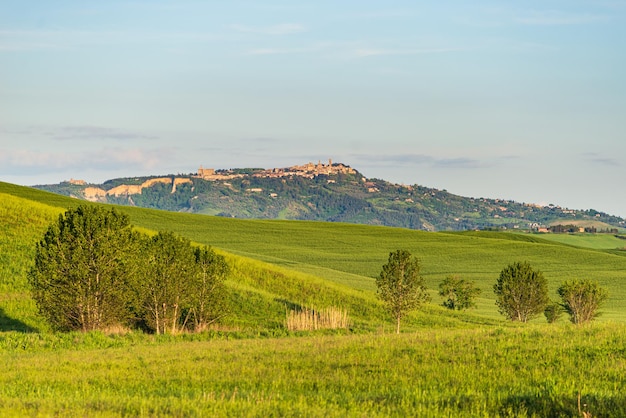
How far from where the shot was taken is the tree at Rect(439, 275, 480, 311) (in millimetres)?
91688

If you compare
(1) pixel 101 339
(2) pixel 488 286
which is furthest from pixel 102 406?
(2) pixel 488 286

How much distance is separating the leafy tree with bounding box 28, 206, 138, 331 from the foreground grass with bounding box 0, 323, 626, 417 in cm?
709

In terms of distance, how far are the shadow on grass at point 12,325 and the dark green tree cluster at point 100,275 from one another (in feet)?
15.4

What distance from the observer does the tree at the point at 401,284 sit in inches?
2264

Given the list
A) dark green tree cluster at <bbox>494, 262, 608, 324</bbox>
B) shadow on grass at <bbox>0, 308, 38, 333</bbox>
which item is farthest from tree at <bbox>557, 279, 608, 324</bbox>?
shadow on grass at <bbox>0, 308, 38, 333</bbox>

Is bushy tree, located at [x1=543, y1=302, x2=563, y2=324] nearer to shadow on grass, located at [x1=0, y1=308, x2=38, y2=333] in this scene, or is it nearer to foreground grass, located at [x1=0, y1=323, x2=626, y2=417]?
foreground grass, located at [x1=0, y1=323, x2=626, y2=417]

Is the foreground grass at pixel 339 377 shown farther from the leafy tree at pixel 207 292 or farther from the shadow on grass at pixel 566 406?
the leafy tree at pixel 207 292

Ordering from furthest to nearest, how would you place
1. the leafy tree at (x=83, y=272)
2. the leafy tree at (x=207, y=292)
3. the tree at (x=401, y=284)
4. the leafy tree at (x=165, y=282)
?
the tree at (x=401, y=284) → the leafy tree at (x=207, y=292) → the leafy tree at (x=165, y=282) → the leafy tree at (x=83, y=272)

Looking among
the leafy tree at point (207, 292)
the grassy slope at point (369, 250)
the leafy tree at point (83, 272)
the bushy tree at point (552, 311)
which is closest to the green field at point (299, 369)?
the leafy tree at point (207, 292)

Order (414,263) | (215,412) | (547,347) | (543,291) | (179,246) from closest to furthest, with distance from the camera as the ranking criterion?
(215,412) < (547,347) < (179,246) < (414,263) < (543,291)

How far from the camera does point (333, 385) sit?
22.3 m

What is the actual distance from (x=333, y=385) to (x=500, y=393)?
5.87 m

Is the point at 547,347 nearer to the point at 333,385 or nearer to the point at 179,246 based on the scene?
the point at 333,385

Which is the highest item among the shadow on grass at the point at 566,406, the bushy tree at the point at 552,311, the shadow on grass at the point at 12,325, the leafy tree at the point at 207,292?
the shadow on grass at the point at 566,406
